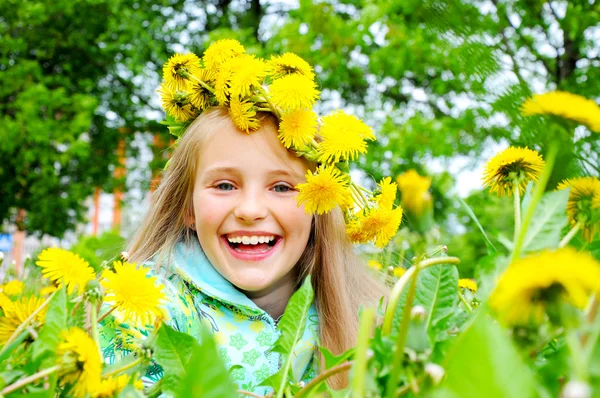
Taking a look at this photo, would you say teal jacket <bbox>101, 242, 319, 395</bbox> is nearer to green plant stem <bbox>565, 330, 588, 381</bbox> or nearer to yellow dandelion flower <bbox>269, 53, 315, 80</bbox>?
yellow dandelion flower <bbox>269, 53, 315, 80</bbox>

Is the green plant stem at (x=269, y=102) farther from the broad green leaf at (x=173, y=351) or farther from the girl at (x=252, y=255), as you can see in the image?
the broad green leaf at (x=173, y=351)

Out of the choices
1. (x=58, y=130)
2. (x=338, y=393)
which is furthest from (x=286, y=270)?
(x=58, y=130)

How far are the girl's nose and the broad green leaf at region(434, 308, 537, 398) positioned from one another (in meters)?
1.10

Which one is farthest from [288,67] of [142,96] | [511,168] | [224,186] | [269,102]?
[142,96]

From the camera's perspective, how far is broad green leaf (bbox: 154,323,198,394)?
0.47 metres

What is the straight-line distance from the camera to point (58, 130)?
8305 mm

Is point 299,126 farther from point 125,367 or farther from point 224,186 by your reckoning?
point 125,367

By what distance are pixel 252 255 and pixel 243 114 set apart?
322 millimetres

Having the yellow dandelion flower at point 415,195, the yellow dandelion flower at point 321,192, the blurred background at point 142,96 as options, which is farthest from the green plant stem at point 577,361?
the blurred background at point 142,96

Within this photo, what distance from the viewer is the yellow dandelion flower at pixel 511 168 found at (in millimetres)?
541

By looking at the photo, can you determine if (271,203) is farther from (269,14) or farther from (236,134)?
(269,14)

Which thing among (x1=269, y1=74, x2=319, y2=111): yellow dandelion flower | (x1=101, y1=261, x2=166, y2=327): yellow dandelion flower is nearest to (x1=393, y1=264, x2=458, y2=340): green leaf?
(x1=101, y1=261, x2=166, y2=327): yellow dandelion flower

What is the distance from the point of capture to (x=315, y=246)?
158 centimetres

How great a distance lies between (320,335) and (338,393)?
0.92 metres
